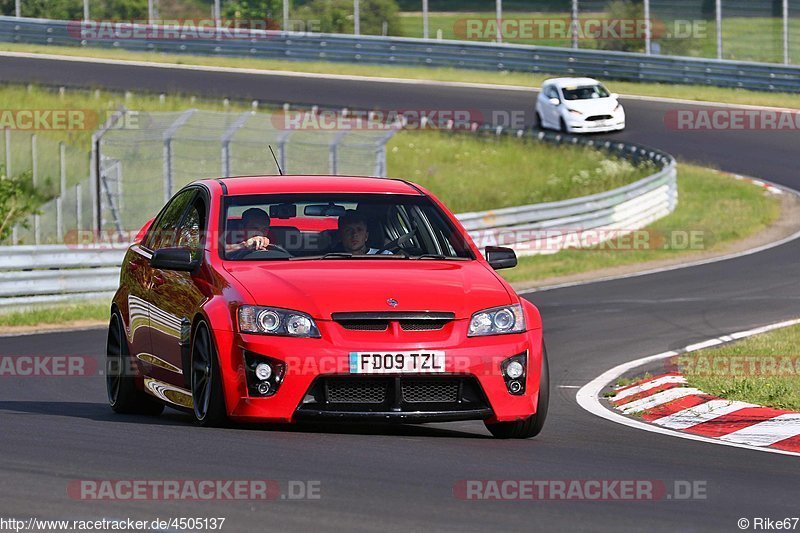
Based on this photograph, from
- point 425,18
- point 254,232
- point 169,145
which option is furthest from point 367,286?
point 425,18

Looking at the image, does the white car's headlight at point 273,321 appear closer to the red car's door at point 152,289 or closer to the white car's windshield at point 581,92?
the red car's door at point 152,289

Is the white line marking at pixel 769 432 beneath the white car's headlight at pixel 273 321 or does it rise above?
beneath

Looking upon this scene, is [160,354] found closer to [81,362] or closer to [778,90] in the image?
[81,362]

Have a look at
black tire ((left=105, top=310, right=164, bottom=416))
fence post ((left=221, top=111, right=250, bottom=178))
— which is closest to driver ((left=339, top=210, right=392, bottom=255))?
black tire ((left=105, top=310, right=164, bottom=416))

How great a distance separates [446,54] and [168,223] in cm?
3901

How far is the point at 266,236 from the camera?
914 centimetres

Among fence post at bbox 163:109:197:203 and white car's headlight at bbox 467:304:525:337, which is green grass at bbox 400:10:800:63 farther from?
white car's headlight at bbox 467:304:525:337

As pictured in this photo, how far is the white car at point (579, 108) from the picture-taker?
127 ft

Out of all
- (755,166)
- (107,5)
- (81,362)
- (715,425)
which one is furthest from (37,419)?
(107,5)

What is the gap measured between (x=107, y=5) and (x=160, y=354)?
47471 mm

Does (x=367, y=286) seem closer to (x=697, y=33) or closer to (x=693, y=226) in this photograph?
(x=693, y=226)

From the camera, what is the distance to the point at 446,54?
159ft

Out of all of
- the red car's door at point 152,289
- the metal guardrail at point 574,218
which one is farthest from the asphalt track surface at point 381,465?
the metal guardrail at point 574,218

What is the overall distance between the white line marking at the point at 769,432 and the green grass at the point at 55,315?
1139 cm
